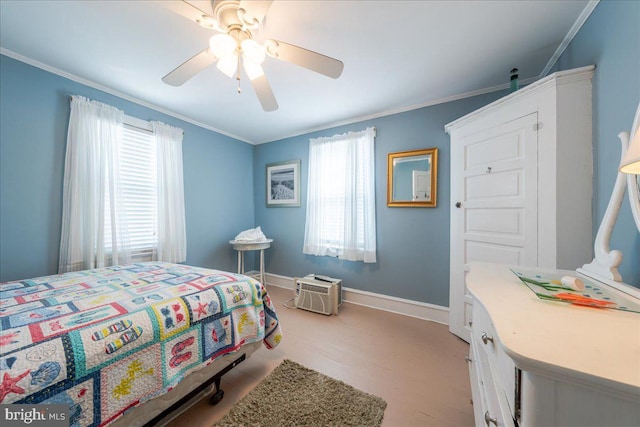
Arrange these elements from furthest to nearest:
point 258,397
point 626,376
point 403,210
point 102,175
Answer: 1. point 403,210
2. point 102,175
3. point 258,397
4. point 626,376

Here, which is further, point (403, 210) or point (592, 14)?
point (403, 210)

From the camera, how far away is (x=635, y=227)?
0.97 m

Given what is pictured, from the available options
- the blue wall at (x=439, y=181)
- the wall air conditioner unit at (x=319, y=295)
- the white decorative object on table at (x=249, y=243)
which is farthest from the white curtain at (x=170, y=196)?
the wall air conditioner unit at (x=319, y=295)

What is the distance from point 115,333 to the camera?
3.08 feet

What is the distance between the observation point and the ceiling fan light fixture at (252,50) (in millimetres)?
1147

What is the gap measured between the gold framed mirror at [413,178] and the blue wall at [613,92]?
114cm

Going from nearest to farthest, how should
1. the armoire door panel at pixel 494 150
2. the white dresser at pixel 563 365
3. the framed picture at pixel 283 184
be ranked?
the white dresser at pixel 563 365
the armoire door panel at pixel 494 150
the framed picture at pixel 283 184

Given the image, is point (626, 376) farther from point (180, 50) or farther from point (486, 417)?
point (180, 50)

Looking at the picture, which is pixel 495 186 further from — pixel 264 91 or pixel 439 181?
pixel 264 91

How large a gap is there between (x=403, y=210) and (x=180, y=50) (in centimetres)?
253

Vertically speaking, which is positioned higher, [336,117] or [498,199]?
[336,117]

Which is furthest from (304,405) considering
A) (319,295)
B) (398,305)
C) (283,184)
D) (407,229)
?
(283,184)

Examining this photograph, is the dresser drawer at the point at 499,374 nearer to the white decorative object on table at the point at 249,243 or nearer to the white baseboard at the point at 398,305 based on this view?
the white baseboard at the point at 398,305

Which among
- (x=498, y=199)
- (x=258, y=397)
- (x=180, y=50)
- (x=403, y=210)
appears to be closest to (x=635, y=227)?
(x=498, y=199)
